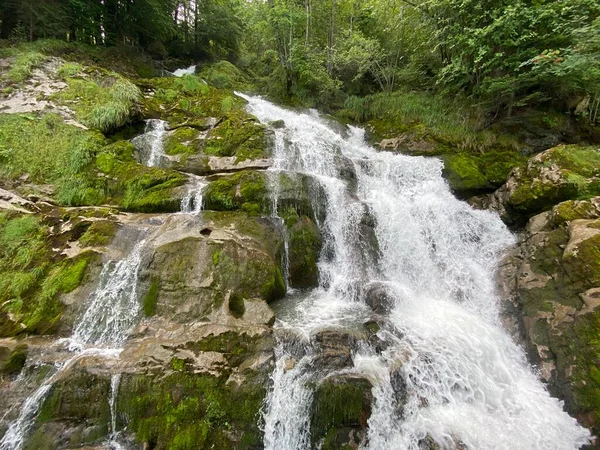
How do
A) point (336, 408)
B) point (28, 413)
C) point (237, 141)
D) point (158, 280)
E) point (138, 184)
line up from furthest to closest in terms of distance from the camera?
point (237, 141) → point (138, 184) → point (158, 280) → point (336, 408) → point (28, 413)

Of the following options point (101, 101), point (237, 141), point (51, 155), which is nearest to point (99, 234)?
point (51, 155)

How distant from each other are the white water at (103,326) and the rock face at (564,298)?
22.8 feet

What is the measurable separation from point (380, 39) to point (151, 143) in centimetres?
1363

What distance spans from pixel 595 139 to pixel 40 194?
658 inches

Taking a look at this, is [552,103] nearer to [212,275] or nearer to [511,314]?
[511,314]

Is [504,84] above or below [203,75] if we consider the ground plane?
below

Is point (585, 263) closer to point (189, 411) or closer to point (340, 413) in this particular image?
point (340, 413)

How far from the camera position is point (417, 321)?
19.0ft

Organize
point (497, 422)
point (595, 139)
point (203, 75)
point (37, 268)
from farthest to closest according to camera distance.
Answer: point (203, 75) → point (595, 139) → point (37, 268) → point (497, 422)

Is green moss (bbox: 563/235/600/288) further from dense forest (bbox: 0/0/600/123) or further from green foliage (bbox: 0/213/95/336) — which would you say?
green foliage (bbox: 0/213/95/336)

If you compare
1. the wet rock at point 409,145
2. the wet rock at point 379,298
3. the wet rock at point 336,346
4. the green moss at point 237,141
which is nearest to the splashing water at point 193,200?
the green moss at point 237,141

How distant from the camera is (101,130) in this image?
9.07 metres

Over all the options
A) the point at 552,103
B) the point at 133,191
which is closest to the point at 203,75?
the point at 133,191

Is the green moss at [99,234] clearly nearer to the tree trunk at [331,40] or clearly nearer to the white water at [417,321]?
the white water at [417,321]
